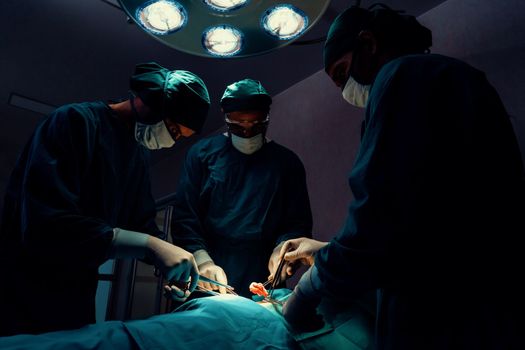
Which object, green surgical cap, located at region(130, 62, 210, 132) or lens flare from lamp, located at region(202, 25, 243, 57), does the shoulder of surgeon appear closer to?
green surgical cap, located at region(130, 62, 210, 132)

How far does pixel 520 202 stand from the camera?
0.94m

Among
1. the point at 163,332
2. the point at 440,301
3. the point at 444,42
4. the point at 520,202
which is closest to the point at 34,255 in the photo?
the point at 163,332

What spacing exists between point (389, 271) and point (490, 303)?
217 mm

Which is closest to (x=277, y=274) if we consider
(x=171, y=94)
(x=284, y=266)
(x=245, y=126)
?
(x=284, y=266)

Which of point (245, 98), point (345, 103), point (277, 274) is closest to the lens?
point (277, 274)

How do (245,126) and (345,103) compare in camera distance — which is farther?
(345,103)

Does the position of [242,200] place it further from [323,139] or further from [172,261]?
[323,139]

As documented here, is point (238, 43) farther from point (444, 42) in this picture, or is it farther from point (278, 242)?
point (444, 42)

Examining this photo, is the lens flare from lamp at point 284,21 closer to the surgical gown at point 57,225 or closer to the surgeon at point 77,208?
the surgeon at point 77,208

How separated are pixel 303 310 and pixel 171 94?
43.0 inches

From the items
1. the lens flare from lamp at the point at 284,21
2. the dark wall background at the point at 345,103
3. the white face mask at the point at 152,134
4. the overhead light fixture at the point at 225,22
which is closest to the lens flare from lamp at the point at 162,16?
the overhead light fixture at the point at 225,22

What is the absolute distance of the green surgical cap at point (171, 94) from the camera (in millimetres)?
1793

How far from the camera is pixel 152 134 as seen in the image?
6.14ft

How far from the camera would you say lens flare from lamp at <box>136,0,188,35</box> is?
1323 millimetres
